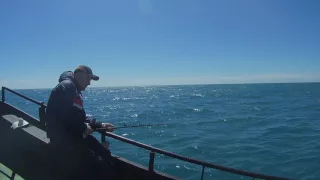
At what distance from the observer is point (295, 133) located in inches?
738

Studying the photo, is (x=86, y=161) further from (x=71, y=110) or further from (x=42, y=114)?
(x=42, y=114)

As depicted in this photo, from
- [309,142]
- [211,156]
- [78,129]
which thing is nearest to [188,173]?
[211,156]

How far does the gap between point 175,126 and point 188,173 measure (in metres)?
12.2

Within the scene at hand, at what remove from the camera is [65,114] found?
3992 mm

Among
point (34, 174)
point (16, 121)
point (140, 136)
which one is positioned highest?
point (16, 121)

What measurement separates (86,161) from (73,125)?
0.80m

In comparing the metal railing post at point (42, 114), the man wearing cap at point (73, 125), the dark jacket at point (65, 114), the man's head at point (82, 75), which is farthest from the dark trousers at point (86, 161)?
the metal railing post at point (42, 114)

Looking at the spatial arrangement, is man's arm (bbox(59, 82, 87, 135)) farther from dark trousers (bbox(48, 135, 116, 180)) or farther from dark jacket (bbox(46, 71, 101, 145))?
dark trousers (bbox(48, 135, 116, 180))

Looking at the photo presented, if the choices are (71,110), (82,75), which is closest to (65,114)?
(71,110)

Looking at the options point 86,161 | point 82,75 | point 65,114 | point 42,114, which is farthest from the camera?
point 42,114

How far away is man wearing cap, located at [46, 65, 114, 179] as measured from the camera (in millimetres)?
4000

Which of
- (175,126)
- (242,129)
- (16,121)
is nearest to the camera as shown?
(16,121)

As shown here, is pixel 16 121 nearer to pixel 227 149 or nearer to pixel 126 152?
pixel 126 152

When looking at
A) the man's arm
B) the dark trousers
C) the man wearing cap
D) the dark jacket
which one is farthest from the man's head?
the dark trousers
